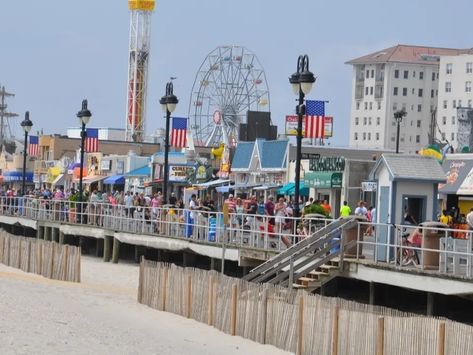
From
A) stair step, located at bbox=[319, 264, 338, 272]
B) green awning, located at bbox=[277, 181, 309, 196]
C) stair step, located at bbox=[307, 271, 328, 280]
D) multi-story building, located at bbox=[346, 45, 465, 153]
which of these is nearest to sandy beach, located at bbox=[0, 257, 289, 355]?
stair step, located at bbox=[307, 271, 328, 280]

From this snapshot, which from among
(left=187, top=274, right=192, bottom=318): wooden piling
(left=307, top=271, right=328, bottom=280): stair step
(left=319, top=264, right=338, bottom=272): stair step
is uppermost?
(left=319, top=264, right=338, bottom=272): stair step

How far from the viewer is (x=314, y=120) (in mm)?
54875

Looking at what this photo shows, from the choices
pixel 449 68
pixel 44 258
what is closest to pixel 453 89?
pixel 449 68

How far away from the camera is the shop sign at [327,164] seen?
50656 millimetres

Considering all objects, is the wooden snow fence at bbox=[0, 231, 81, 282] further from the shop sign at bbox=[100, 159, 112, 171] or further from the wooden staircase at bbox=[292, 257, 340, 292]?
the shop sign at bbox=[100, 159, 112, 171]

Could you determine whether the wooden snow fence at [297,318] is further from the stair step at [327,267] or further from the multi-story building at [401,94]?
the multi-story building at [401,94]

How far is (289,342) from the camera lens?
23375 millimetres

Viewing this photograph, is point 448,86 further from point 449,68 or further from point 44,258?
point 44,258

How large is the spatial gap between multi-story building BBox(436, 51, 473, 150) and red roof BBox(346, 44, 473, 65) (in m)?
9.67

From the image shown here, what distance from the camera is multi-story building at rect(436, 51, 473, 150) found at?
14650 centimetres

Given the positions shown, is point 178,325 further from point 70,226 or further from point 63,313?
point 70,226

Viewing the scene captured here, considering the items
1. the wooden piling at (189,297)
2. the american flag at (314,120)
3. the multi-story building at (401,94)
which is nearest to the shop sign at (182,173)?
the american flag at (314,120)

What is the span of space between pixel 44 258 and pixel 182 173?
26452 mm

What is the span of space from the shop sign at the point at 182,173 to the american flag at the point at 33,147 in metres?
37.3
